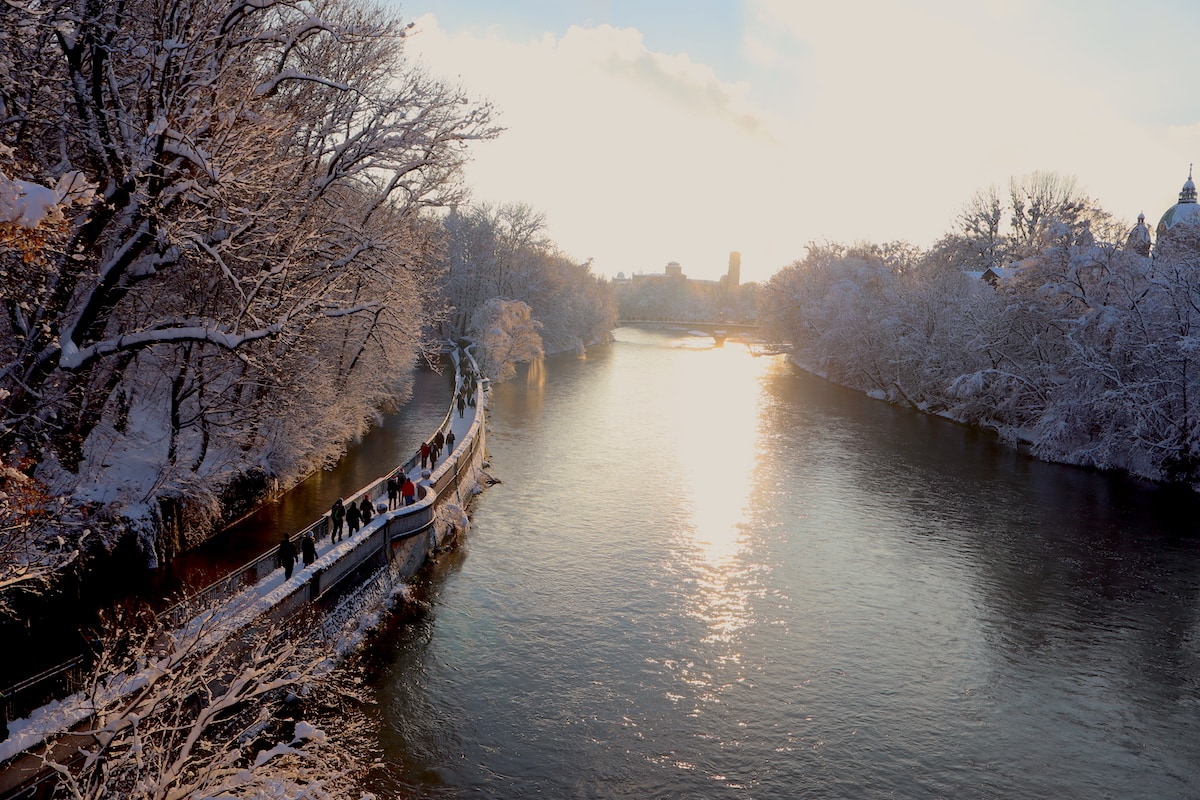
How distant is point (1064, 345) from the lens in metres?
40.1

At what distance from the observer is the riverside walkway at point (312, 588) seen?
927 cm

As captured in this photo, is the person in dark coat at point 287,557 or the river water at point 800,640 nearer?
the river water at point 800,640

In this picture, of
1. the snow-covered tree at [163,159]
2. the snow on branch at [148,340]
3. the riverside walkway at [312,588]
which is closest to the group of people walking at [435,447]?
the riverside walkway at [312,588]

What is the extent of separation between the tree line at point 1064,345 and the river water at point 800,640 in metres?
2.94

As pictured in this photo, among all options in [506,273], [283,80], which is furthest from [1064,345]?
[506,273]

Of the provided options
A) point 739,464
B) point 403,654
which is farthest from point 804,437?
point 403,654

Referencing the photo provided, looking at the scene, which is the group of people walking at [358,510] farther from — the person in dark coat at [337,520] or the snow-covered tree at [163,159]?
the snow-covered tree at [163,159]

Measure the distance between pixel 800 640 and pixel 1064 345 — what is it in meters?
31.0

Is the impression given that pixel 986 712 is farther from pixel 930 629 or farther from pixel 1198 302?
pixel 1198 302

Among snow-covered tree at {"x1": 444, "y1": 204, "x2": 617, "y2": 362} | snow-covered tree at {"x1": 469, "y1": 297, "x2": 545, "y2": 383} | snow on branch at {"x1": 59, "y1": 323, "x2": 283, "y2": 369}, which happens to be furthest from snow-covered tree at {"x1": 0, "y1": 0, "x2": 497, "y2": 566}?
snow-covered tree at {"x1": 444, "y1": 204, "x2": 617, "y2": 362}

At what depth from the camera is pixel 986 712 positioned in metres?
15.2

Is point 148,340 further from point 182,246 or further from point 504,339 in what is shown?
point 504,339

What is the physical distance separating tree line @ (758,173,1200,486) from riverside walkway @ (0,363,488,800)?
2876 centimetres

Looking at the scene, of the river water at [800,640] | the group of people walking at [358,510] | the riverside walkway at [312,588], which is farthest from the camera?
the group of people walking at [358,510]
